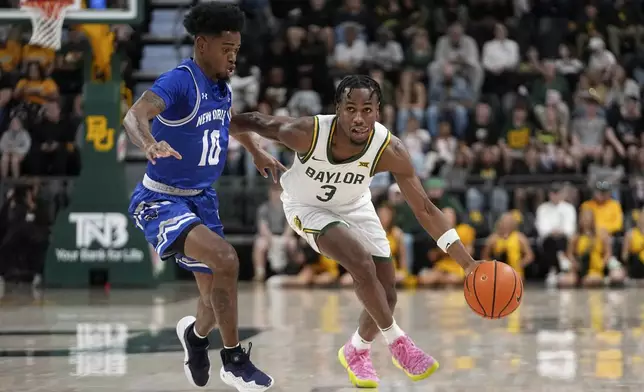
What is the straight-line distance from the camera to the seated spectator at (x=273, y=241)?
14.6 m

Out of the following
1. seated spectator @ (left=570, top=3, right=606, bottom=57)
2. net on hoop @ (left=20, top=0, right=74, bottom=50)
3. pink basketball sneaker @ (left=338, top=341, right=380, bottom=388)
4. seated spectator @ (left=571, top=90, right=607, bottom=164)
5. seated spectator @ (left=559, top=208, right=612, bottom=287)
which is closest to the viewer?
pink basketball sneaker @ (left=338, top=341, right=380, bottom=388)

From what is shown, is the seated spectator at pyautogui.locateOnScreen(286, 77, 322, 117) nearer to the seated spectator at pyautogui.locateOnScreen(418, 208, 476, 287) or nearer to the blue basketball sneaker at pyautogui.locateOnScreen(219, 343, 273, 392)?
the seated spectator at pyautogui.locateOnScreen(418, 208, 476, 287)

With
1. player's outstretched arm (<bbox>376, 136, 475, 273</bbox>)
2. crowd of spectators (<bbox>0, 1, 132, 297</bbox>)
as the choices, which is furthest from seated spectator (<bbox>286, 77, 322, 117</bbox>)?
player's outstretched arm (<bbox>376, 136, 475, 273</bbox>)

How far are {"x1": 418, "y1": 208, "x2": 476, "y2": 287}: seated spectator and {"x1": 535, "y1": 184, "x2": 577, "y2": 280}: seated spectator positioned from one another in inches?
37.8

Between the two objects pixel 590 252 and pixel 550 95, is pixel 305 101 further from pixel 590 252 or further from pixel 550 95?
pixel 590 252

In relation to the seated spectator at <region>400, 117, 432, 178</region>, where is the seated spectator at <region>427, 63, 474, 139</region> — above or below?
above

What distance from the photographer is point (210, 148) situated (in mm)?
6004

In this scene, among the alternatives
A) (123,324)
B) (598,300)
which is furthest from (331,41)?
(123,324)

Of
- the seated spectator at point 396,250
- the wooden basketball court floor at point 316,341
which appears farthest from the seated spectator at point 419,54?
the wooden basketball court floor at point 316,341

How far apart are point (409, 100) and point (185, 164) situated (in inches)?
428

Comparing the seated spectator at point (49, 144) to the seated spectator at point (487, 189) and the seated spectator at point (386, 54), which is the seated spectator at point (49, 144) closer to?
the seated spectator at point (386, 54)

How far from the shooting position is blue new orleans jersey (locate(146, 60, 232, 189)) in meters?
5.88

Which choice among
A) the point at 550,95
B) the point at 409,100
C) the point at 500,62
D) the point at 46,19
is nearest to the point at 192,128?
the point at 46,19

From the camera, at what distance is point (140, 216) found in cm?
602
